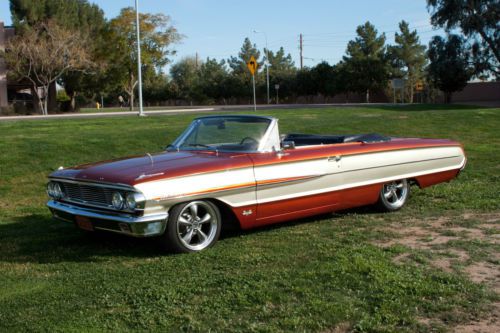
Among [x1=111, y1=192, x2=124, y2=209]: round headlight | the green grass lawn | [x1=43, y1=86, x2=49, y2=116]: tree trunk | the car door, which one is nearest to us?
the green grass lawn

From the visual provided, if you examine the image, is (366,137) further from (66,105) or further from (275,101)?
(275,101)

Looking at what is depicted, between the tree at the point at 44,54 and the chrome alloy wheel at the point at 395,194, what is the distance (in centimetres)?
3599

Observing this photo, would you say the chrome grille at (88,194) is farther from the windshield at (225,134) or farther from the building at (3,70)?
the building at (3,70)

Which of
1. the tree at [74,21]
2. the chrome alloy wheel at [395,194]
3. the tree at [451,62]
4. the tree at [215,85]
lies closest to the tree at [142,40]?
the tree at [74,21]

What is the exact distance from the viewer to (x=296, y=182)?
616cm

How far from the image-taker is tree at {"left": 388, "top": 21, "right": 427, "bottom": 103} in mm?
62438

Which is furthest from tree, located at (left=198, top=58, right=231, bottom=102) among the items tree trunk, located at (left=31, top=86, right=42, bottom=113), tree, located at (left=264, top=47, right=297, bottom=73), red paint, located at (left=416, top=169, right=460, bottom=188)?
red paint, located at (left=416, top=169, right=460, bottom=188)

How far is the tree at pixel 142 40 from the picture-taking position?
152 feet

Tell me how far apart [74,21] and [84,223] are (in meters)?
42.1

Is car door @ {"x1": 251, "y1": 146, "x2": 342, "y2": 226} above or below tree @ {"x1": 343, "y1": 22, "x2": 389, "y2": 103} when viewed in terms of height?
below

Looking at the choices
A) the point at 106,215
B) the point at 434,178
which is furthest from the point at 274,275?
the point at 434,178

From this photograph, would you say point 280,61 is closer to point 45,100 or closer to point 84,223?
point 45,100

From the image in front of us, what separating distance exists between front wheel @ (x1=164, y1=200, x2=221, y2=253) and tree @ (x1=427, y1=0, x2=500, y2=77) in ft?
129

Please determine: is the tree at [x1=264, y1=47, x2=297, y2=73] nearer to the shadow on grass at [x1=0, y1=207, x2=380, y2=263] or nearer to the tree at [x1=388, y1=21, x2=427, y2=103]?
the tree at [x1=388, y1=21, x2=427, y2=103]
